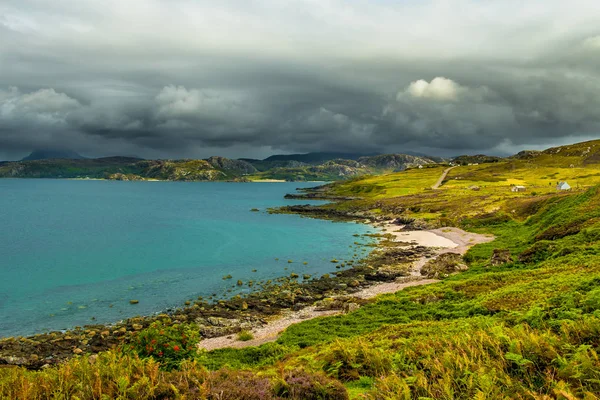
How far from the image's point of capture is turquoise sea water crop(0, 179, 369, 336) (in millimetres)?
42375

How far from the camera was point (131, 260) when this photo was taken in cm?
6750

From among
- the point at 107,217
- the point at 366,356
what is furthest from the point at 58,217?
the point at 366,356

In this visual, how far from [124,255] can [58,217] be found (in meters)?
78.8

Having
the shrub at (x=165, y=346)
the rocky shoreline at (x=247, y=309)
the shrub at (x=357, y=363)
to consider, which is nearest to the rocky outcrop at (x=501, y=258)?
the rocky shoreline at (x=247, y=309)

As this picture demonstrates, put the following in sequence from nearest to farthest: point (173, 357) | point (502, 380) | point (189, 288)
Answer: point (502, 380)
point (173, 357)
point (189, 288)

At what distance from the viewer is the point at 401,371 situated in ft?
35.4

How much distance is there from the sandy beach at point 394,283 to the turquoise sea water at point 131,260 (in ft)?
42.5

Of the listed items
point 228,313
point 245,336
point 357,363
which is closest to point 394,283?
point 228,313

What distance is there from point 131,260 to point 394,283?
50010 mm

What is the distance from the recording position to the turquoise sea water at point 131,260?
4238 cm

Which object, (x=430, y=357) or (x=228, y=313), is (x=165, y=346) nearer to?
(x=430, y=357)

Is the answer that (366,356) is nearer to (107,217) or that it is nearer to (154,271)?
(154,271)

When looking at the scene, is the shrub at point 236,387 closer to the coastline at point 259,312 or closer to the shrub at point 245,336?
the coastline at point 259,312

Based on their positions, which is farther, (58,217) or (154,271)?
(58,217)
